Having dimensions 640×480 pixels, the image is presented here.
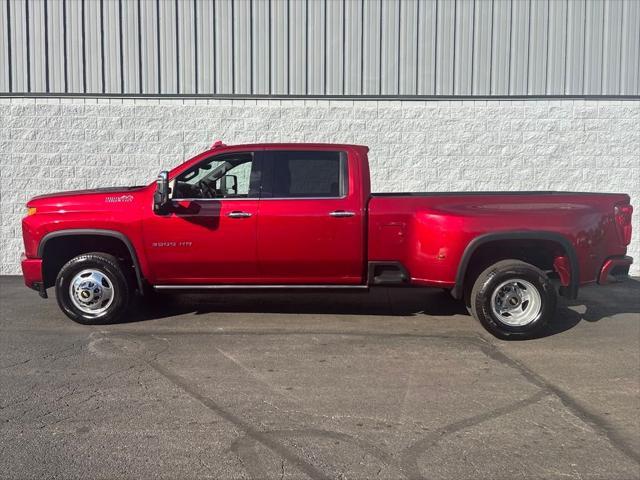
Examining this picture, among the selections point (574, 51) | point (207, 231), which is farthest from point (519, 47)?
point (207, 231)

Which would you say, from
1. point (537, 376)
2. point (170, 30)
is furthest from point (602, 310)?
point (170, 30)

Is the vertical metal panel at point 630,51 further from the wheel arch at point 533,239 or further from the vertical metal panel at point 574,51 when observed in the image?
the wheel arch at point 533,239

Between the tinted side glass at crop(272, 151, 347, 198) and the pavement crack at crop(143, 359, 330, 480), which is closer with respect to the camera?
the pavement crack at crop(143, 359, 330, 480)

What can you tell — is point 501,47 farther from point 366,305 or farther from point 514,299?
point 514,299

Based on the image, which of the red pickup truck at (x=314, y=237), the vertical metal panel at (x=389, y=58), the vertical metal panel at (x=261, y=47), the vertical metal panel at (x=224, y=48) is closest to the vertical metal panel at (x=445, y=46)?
the vertical metal panel at (x=389, y=58)

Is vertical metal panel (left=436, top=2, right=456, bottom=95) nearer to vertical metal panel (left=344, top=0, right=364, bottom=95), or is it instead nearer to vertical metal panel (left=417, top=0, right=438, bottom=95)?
vertical metal panel (left=417, top=0, right=438, bottom=95)

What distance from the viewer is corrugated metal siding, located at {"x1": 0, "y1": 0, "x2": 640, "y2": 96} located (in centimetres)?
1052

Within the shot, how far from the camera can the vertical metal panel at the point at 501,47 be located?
1054 cm

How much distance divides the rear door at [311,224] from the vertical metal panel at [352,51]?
3.94 m

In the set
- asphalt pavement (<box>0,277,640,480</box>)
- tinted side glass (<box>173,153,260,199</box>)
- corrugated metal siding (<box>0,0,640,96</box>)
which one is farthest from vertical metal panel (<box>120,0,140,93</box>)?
asphalt pavement (<box>0,277,640,480</box>)

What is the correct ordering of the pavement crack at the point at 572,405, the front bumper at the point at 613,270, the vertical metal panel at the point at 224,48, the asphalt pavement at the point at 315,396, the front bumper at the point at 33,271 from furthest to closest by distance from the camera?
the vertical metal panel at the point at 224,48
the front bumper at the point at 33,271
the front bumper at the point at 613,270
the pavement crack at the point at 572,405
the asphalt pavement at the point at 315,396

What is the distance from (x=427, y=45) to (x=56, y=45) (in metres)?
6.17

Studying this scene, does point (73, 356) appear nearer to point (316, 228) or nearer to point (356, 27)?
point (316, 228)

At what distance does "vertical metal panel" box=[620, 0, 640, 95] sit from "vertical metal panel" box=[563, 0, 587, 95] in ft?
2.23
